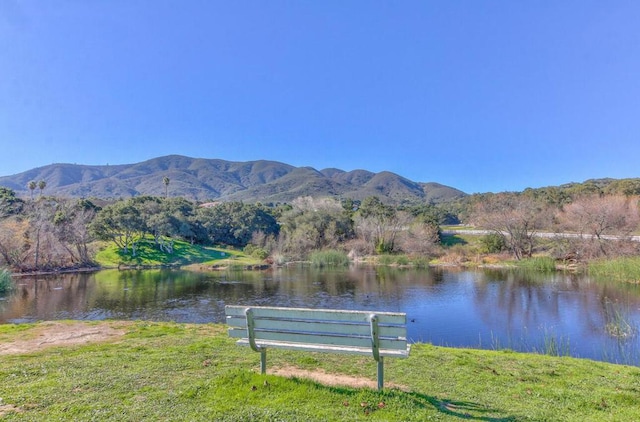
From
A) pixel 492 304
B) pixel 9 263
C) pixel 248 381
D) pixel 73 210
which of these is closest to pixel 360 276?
pixel 492 304

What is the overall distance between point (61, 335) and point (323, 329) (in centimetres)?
847

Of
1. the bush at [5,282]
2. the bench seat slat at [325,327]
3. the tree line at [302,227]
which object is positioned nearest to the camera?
the bench seat slat at [325,327]

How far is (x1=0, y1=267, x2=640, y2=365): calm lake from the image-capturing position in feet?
40.8

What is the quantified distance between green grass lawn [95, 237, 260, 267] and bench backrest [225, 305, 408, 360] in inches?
1524

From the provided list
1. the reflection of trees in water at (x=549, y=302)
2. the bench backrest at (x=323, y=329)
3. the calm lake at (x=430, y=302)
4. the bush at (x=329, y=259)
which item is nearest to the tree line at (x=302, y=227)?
the bush at (x=329, y=259)

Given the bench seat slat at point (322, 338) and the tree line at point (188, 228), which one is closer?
the bench seat slat at point (322, 338)

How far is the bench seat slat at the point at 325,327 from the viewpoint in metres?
4.52

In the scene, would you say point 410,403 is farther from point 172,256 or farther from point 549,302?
point 172,256

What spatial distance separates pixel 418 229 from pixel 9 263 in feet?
144

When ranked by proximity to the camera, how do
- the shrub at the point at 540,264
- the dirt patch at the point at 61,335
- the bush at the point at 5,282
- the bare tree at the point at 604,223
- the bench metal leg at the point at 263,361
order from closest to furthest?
1. the bench metal leg at the point at 263,361
2. the dirt patch at the point at 61,335
3. the bush at the point at 5,282
4. the shrub at the point at 540,264
5. the bare tree at the point at 604,223

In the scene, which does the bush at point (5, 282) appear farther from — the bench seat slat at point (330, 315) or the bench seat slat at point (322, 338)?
the bench seat slat at point (330, 315)

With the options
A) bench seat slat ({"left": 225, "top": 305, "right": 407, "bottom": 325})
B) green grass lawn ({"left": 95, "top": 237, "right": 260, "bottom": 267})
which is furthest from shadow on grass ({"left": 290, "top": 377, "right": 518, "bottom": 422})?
green grass lawn ({"left": 95, "top": 237, "right": 260, "bottom": 267})

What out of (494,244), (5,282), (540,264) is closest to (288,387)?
(5,282)

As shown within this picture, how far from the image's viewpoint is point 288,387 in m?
4.61
